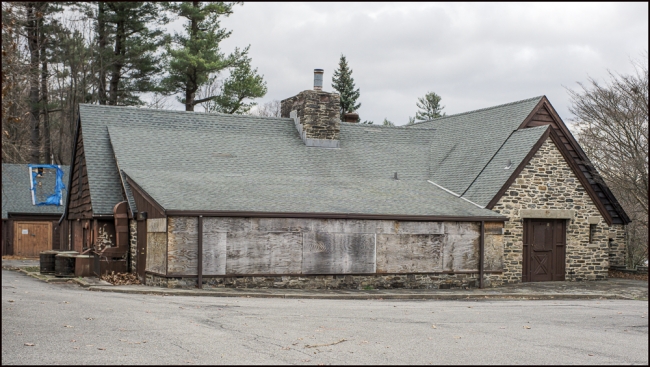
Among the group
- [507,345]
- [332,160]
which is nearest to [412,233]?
[332,160]

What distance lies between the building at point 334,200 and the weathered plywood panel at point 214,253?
0.12 feet

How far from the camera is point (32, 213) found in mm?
37969

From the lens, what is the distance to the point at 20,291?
1694 cm

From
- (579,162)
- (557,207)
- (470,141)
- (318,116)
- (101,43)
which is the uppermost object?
(101,43)

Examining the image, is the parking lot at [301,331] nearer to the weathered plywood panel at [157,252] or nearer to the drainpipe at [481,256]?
the weathered plywood panel at [157,252]

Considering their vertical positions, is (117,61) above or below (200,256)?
above

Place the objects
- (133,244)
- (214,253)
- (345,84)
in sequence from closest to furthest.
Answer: (214,253) → (133,244) → (345,84)

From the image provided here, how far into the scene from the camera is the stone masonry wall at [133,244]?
22.1m

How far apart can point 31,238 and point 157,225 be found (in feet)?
69.4

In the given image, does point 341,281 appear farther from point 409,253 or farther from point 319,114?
point 319,114

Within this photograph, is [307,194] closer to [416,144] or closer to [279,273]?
[279,273]

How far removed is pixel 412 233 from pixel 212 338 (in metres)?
11.4

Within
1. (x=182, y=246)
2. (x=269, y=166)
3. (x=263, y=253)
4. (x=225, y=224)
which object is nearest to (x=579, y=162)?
(x=269, y=166)

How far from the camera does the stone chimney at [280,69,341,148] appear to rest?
2720 cm
